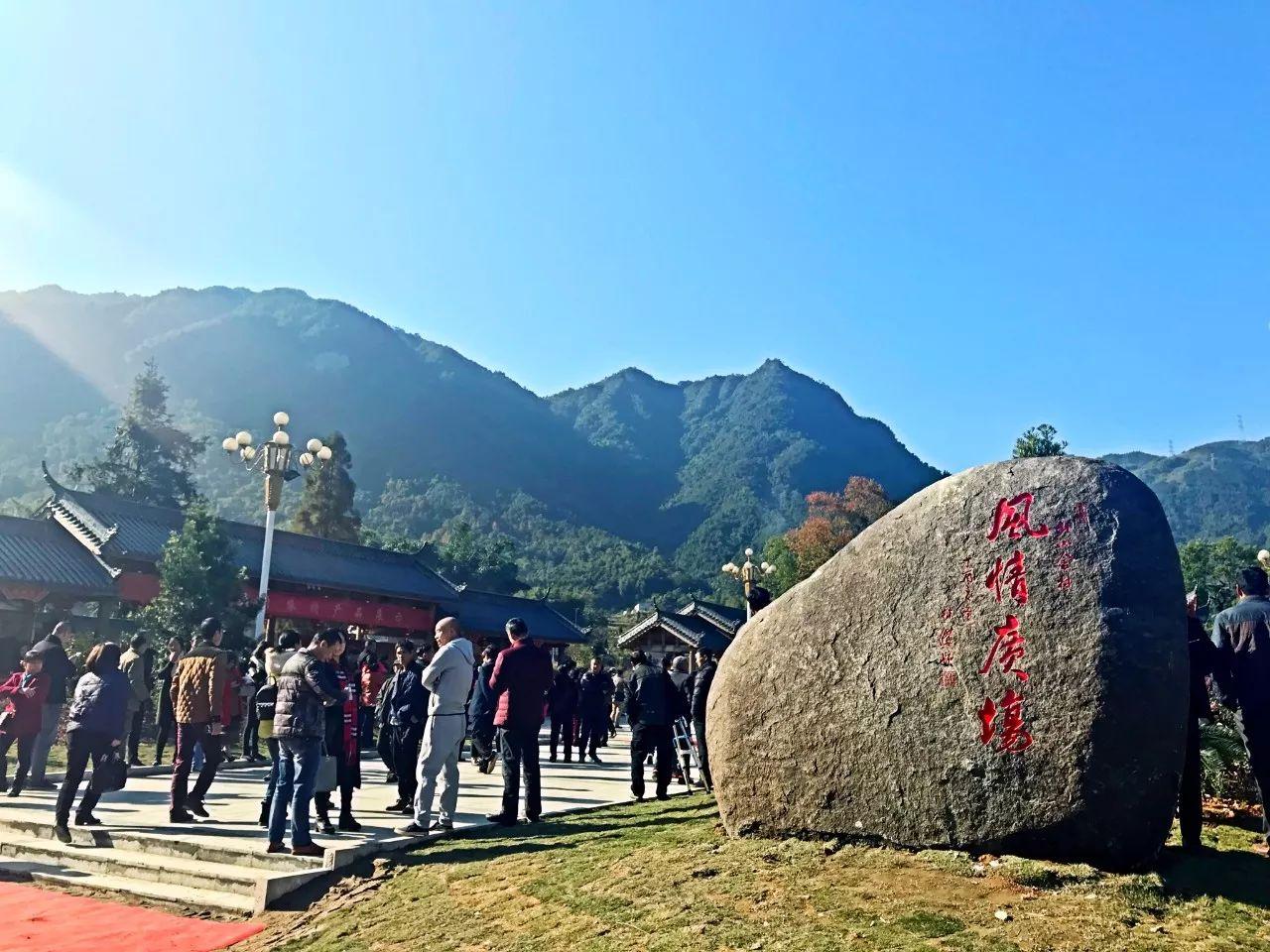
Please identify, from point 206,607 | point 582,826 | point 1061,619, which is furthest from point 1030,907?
point 206,607

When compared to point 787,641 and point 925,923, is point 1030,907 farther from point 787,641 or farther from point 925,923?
point 787,641

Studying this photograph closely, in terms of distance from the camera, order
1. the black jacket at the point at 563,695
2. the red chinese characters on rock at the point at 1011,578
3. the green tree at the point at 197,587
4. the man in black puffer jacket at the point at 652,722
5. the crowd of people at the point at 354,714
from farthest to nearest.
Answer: the green tree at the point at 197,587 < the black jacket at the point at 563,695 < the man in black puffer jacket at the point at 652,722 < the crowd of people at the point at 354,714 < the red chinese characters on rock at the point at 1011,578

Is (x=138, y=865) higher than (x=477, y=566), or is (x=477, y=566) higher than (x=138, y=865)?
(x=477, y=566)

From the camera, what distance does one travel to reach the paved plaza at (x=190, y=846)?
7001 mm

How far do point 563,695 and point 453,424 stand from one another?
122036mm

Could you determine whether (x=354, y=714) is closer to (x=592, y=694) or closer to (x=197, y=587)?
(x=592, y=694)

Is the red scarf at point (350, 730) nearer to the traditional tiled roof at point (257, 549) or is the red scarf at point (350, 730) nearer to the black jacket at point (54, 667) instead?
the black jacket at point (54, 667)

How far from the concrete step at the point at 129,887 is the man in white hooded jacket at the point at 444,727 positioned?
1.61m

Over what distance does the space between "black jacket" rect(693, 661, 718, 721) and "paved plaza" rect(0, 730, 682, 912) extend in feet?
4.28

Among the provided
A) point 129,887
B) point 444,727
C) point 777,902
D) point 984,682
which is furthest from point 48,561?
point 984,682

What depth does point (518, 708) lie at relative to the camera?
8.33 meters

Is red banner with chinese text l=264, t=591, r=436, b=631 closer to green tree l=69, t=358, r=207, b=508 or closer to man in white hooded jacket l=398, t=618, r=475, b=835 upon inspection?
man in white hooded jacket l=398, t=618, r=475, b=835

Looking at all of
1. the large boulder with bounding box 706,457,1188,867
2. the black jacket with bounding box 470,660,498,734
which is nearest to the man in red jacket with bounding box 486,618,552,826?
the large boulder with bounding box 706,457,1188,867

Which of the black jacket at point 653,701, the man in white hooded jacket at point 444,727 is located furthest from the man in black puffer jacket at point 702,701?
the man in white hooded jacket at point 444,727
